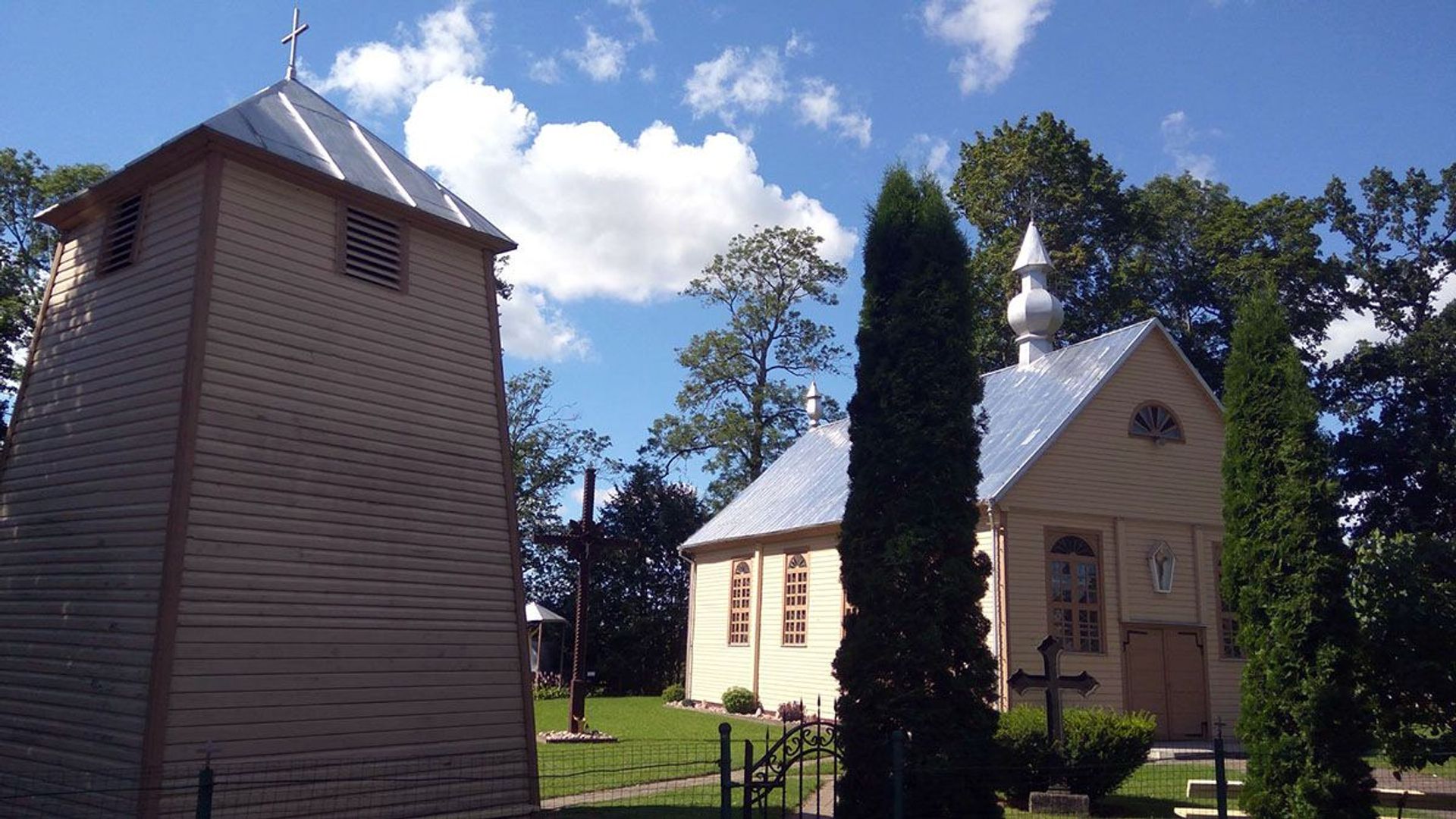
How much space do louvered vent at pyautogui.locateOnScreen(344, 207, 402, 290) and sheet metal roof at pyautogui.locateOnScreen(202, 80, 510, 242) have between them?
32cm

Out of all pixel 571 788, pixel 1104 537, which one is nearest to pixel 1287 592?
pixel 571 788

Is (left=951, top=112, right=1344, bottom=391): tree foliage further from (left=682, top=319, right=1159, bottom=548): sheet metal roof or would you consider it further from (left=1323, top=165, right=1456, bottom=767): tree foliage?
(left=682, top=319, right=1159, bottom=548): sheet metal roof

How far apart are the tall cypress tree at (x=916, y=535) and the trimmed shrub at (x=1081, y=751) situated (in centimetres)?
176

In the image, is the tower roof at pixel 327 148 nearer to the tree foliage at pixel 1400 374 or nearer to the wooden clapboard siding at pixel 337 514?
the wooden clapboard siding at pixel 337 514

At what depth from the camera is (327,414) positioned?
34.7 ft

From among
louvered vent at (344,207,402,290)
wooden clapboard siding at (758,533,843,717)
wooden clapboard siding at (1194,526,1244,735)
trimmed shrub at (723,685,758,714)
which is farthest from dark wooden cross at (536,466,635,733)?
wooden clapboard siding at (1194,526,1244,735)

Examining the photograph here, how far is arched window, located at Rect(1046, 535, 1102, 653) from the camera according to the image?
1823cm

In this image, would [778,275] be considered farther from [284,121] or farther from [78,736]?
[78,736]

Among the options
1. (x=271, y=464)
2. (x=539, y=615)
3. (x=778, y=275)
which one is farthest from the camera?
(x=778, y=275)

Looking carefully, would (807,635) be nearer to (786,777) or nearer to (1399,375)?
(786,777)

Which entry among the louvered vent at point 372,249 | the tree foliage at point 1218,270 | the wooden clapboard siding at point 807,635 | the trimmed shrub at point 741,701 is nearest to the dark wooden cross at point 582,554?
the wooden clapboard siding at point 807,635

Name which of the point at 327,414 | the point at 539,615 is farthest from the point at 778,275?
the point at 327,414

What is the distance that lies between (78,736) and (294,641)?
185cm

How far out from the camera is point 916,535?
33.5ft
